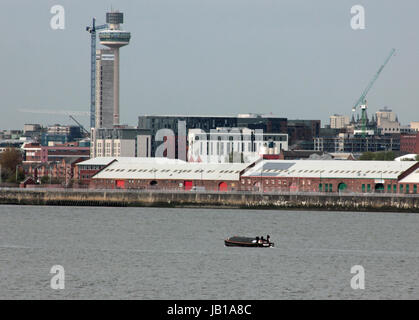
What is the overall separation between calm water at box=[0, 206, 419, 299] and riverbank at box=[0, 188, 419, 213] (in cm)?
879

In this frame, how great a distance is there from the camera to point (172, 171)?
161 meters

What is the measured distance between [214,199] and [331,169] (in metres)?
20.3

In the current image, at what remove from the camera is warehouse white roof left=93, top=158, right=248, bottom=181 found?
15850 cm

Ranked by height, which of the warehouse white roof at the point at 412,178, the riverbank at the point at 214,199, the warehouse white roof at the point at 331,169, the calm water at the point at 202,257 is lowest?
the calm water at the point at 202,257

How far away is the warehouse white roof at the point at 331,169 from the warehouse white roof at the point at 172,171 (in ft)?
10.4

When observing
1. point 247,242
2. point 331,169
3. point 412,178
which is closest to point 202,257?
point 247,242

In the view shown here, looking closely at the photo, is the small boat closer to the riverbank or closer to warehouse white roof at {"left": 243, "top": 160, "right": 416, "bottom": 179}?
the riverbank

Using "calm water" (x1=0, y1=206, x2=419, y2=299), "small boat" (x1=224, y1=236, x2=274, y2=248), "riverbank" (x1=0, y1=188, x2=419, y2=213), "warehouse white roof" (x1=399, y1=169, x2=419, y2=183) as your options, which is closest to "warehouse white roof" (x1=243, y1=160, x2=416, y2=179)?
"warehouse white roof" (x1=399, y1=169, x2=419, y2=183)

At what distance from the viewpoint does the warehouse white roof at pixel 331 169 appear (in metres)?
151

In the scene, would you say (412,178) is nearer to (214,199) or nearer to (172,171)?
(214,199)

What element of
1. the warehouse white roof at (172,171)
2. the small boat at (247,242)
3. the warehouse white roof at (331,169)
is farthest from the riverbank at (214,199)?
the small boat at (247,242)

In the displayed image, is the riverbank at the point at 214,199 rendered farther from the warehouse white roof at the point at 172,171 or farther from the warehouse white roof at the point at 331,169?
the warehouse white roof at the point at 331,169

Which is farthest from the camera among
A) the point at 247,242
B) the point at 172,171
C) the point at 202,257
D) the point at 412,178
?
the point at 172,171
